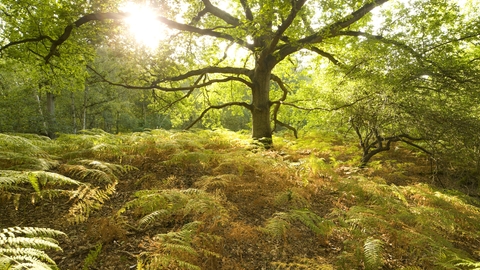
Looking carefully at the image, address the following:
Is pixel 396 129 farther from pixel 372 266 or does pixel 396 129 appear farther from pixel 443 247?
pixel 372 266

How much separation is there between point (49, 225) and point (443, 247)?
5.25 m


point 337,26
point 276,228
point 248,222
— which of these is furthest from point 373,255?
point 337,26

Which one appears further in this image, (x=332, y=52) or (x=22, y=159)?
(x=332, y=52)

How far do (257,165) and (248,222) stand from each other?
2282mm

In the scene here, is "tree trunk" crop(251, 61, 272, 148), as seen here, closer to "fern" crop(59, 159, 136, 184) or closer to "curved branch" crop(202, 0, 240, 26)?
"curved branch" crop(202, 0, 240, 26)

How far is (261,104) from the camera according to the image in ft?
34.3

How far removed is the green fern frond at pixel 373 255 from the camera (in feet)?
9.53

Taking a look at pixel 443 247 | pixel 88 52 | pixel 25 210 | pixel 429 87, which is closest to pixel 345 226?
pixel 443 247

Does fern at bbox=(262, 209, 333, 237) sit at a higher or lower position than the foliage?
lower

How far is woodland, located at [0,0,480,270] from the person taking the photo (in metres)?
3.22

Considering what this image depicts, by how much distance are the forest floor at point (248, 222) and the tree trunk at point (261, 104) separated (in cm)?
424

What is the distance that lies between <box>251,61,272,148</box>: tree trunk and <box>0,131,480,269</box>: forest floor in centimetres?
424

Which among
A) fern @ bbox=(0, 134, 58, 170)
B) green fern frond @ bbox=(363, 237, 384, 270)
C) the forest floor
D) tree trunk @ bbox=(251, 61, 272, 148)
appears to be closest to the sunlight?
tree trunk @ bbox=(251, 61, 272, 148)

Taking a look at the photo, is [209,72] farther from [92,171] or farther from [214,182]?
[92,171]
